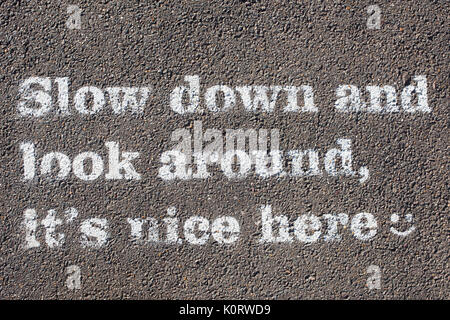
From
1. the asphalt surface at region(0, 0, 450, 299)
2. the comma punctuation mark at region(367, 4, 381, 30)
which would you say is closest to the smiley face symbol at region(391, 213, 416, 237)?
the asphalt surface at region(0, 0, 450, 299)

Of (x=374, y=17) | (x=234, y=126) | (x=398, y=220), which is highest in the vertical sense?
(x=374, y=17)

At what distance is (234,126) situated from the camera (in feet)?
8.54

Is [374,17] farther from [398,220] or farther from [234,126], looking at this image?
[398,220]

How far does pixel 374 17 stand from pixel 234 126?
3.53ft

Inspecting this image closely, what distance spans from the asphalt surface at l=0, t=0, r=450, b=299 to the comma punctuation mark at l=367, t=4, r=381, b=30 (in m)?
0.04

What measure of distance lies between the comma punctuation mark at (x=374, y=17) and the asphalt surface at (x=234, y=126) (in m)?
0.04

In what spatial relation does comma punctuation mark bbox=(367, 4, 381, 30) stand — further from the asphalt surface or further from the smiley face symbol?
the smiley face symbol

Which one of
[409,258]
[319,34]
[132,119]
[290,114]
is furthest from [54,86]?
[409,258]

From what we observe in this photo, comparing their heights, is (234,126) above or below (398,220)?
above

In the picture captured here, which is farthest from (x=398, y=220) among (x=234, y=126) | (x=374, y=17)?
(x=374, y=17)

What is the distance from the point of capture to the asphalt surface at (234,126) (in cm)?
256

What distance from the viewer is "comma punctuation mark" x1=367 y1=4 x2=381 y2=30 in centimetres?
262

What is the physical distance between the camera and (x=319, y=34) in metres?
2.62
